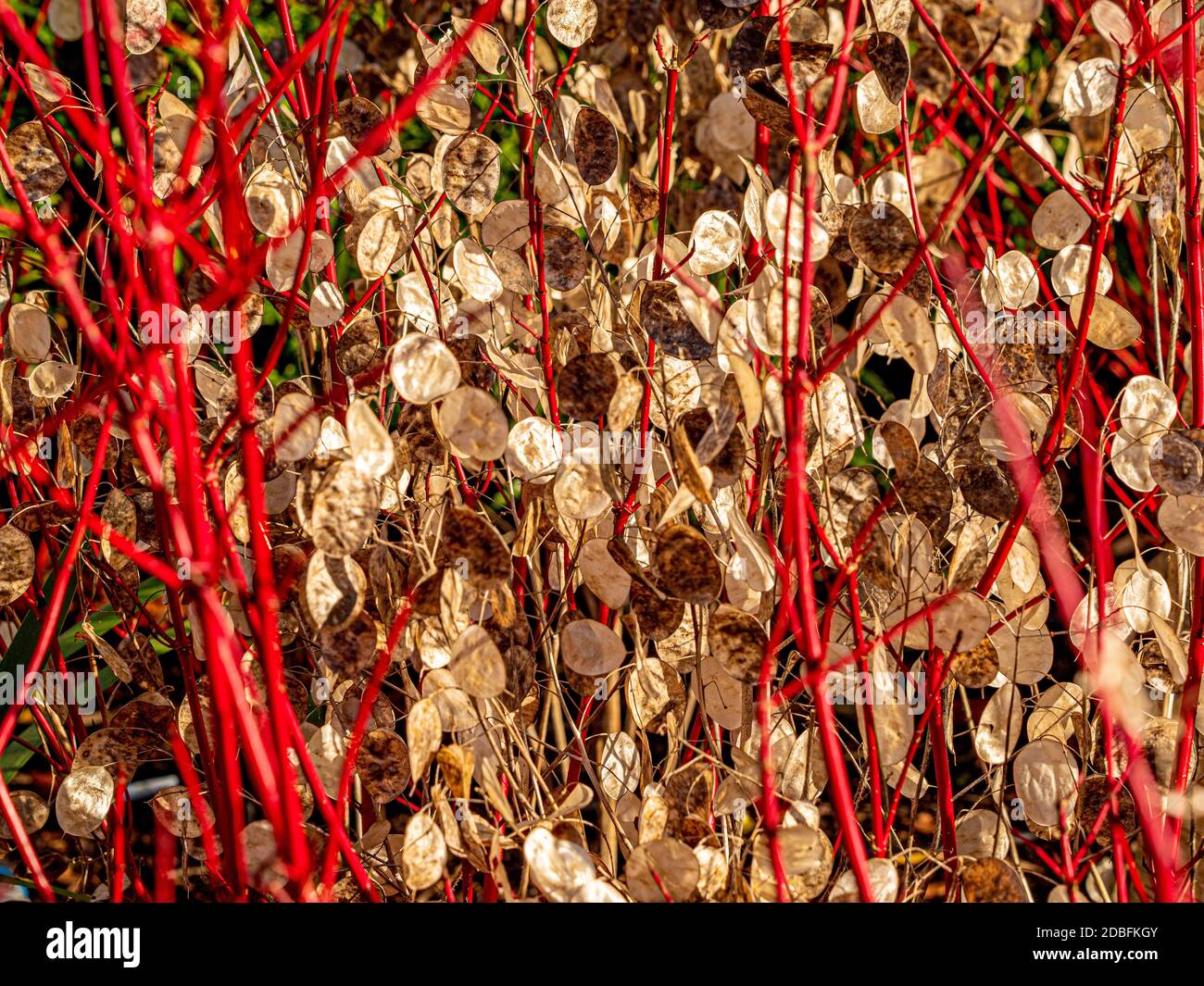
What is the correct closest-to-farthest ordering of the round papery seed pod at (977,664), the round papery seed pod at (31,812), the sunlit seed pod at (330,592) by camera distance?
the sunlit seed pod at (330,592) → the round papery seed pod at (977,664) → the round papery seed pod at (31,812)

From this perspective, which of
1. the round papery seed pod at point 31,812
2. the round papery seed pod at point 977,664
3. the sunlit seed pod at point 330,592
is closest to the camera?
the sunlit seed pod at point 330,592

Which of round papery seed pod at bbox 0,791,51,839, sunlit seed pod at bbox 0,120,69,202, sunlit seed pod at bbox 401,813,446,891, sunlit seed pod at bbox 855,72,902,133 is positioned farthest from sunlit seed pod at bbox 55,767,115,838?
sunlit seed pod at bbox 855,72,902,133

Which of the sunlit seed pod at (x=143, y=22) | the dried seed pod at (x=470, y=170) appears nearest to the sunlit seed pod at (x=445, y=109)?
the dried seed pod at (x=470, y=170)

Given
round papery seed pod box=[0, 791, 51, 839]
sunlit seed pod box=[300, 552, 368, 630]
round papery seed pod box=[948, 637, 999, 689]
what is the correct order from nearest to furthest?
sunlit seed pod box=[300, 552, 368, 630] < round papery seed pod box=[948, 637, 999, 689] < round papery seed pod box=[0, 791, 51, 839]

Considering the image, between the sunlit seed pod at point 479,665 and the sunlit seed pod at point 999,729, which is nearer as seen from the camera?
the sunlit seed pod at point 479,665

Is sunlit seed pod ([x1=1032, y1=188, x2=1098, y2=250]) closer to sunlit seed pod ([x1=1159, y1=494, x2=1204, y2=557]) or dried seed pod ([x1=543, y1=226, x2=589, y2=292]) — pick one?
sunlit seed pod ([x1=1159, y1=494, x2=1204, y2=557])

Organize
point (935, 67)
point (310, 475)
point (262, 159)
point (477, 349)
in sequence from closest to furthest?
point (310, 475), point (935, 67), point (477, 349), point (262, 159)

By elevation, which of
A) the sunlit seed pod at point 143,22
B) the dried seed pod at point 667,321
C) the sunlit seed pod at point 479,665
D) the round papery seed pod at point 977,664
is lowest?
the round papery seed pod at point 977,664

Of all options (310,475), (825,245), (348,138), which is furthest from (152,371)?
(825,245)

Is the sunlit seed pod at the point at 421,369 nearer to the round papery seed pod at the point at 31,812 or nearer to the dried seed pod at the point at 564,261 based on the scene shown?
the dried seed pod at the point at 564,261

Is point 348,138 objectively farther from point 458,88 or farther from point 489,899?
point 489,899

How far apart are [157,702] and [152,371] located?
25 centimetres

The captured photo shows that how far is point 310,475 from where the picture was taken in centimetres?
50

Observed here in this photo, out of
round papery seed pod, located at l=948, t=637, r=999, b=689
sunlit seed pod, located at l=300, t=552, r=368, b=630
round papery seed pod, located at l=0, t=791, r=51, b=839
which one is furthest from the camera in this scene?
round papery seed pod, located at l=0, t=791, r=51, b=839
